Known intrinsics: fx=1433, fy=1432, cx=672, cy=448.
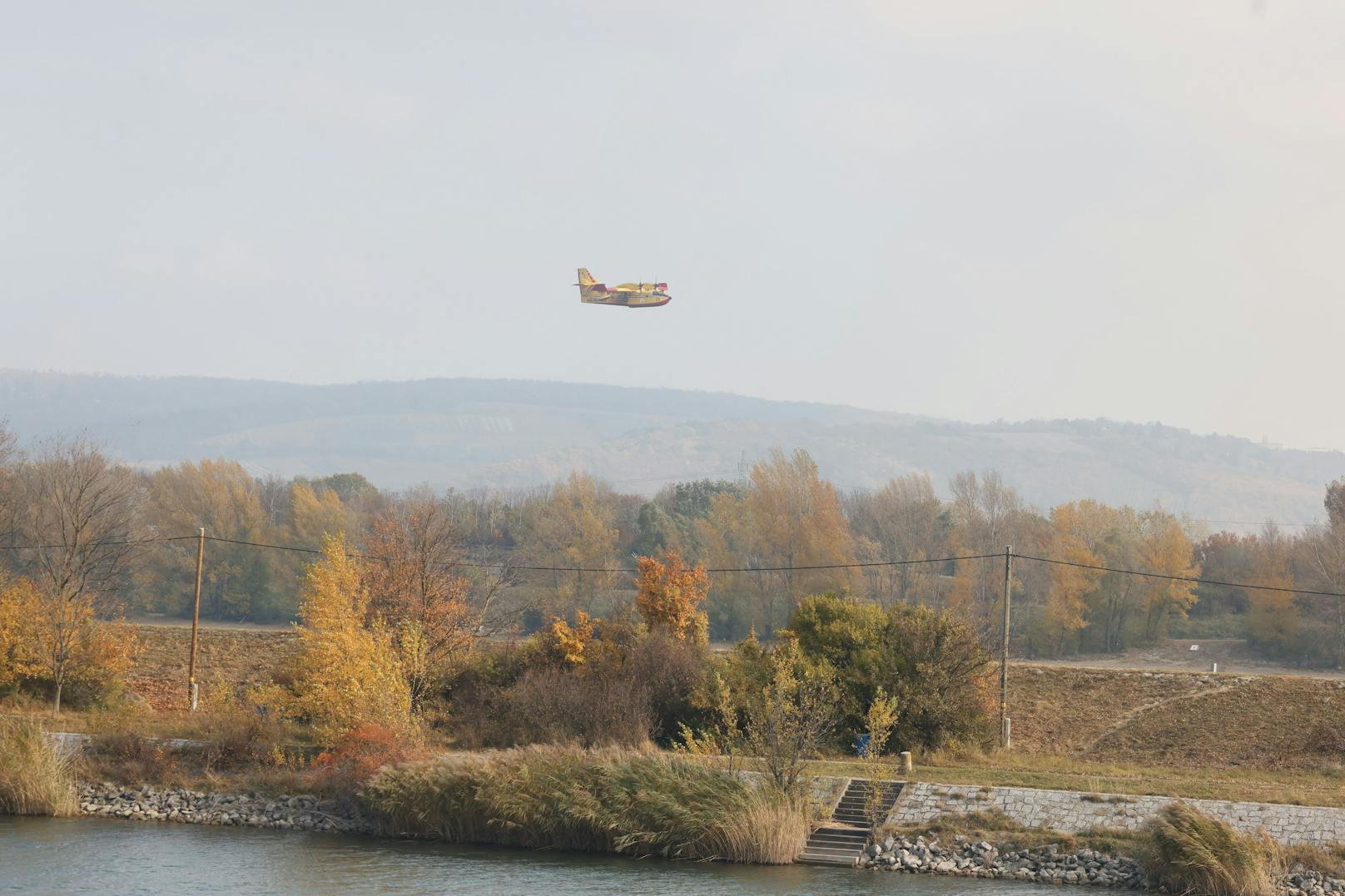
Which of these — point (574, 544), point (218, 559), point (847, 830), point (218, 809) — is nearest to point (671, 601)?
point (847, 830)

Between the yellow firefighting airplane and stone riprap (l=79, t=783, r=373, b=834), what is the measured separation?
54423 millimetres

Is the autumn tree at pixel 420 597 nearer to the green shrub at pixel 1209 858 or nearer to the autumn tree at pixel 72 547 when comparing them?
the autumn tree at pixel 72 547

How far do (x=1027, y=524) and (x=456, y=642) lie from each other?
55247 millimetres

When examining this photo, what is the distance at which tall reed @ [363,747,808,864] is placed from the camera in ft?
112

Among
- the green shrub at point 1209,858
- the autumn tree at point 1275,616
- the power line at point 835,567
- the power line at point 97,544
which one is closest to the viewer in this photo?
the green shrub at point 1209,858

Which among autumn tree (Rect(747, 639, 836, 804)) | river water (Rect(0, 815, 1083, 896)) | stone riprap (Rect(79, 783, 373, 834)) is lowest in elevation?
stone riprap (Rect(79, 783, 373, 834))

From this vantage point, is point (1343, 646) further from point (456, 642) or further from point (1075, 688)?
point (456, 642)

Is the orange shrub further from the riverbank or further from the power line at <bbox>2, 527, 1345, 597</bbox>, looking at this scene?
the power line at <bbox>2, 527, 1345, 597</bbox>

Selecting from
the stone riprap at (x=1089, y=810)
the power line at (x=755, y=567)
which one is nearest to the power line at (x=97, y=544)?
the power line at (x=755, y=567)

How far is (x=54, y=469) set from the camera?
65.1 meters

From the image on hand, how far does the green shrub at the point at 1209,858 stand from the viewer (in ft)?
99.3

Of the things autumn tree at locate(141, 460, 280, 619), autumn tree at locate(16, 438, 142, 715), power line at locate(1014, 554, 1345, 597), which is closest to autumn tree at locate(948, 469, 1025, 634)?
power line at locate(1014, 554, 1345, 597)

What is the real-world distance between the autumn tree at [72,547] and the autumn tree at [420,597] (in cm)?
1026

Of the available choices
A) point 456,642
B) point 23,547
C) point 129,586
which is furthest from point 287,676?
point 129,586
